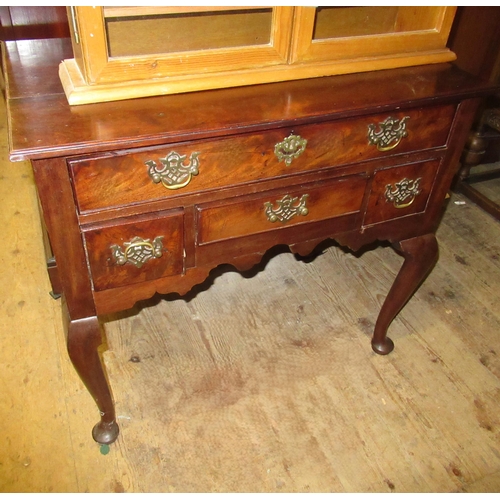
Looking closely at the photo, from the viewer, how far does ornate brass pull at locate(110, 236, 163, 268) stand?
3.44 ft

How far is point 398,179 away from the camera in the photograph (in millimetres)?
1283

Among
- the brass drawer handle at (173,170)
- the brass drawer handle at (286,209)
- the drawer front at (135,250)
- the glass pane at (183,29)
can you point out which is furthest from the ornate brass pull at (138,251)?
the glass pane at (183,29)

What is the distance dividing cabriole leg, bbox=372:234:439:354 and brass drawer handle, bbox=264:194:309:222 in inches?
16.2

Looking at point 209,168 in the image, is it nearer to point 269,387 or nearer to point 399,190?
point 399,190

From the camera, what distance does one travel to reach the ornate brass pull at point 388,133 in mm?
1149

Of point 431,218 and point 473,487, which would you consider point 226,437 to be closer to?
point 473,487

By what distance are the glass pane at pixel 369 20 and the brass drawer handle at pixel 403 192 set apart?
36 centimetres

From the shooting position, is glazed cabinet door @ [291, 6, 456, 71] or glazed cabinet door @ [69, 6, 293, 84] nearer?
glazed cabinet door @ [69, 6, 293, 84]

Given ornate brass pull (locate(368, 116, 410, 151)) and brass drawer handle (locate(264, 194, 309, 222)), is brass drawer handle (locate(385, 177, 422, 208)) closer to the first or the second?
ornate brass pull (locate(368, 116, 410, 151))

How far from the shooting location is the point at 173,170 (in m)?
0.99

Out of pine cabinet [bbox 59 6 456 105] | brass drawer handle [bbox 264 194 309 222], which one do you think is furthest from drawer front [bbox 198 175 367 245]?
pine cabinet [bbox 59 6 456 105]

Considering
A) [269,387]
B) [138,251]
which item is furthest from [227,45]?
[269,387]

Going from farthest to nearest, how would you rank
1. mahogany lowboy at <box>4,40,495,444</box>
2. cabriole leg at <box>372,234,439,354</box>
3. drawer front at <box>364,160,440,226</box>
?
cabriole leg at <box>372,234,439,354</box> → drawer front at <box>364,160,440,226</box> → mahogany lowboy at <box>4,40,495,444</box>

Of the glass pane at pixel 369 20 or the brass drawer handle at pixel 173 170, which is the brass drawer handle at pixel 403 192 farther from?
the brass drawer handle at pixel 173 170
